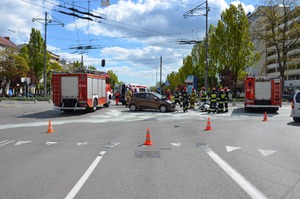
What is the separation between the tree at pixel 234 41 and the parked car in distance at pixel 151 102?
26445mm

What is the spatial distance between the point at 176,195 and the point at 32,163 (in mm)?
3811

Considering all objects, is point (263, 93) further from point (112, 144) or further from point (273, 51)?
point (273, 51)

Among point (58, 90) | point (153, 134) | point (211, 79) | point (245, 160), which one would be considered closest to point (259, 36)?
point (211, 79)

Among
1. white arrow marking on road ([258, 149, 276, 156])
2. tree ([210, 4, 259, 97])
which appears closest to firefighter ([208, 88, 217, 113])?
white arrow marking on road ([258, 149, 276, 156])

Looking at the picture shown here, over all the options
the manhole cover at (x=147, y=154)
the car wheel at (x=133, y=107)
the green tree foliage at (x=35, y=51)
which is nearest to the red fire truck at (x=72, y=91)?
the car wheel at (x=133, y=107)

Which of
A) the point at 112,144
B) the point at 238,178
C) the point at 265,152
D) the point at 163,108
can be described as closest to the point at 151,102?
the point at 163,108

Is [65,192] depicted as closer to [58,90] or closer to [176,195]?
[176,195]

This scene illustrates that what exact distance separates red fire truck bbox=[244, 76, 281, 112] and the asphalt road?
1157cm

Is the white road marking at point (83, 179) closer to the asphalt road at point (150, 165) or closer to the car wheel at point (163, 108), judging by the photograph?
the asphalt road at point (150, 165)

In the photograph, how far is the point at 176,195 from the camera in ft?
16.5

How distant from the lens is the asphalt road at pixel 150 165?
17.3 feet

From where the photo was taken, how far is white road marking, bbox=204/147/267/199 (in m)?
5.07

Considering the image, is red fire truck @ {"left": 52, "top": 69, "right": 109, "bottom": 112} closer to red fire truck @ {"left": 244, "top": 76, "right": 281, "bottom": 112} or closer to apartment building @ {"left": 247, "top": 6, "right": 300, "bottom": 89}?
red fire truck @ {"left": 244, "top": 76, "right": 281, "bottom": 112}

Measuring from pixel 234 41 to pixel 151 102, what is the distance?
2780 centimetres
